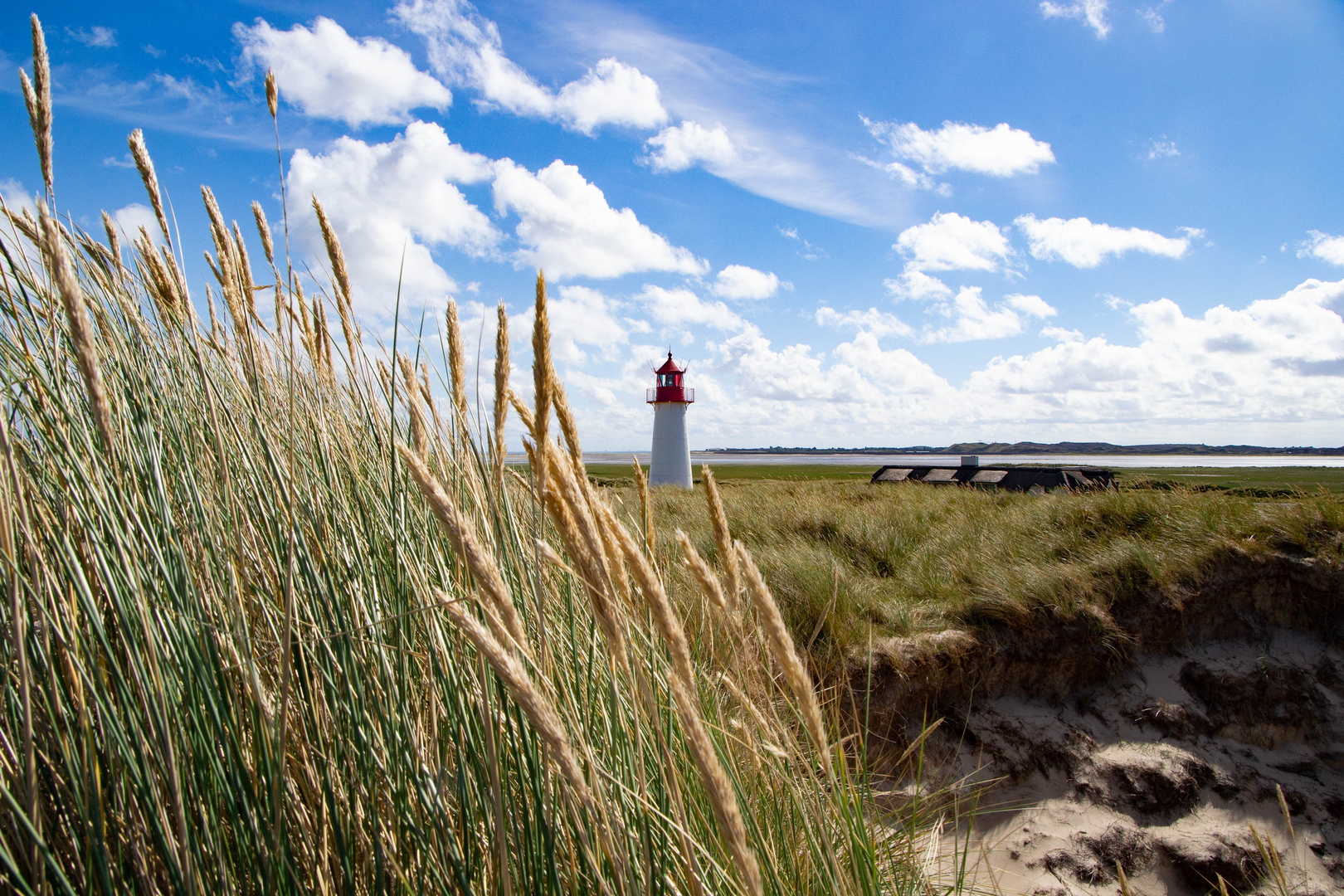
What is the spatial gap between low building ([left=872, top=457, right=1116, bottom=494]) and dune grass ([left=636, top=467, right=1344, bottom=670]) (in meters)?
3.31

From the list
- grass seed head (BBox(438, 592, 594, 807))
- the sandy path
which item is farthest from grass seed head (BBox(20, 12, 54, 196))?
the sandy path

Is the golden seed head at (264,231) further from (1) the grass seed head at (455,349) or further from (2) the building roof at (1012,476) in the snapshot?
(2) the building roof at (1012,476)

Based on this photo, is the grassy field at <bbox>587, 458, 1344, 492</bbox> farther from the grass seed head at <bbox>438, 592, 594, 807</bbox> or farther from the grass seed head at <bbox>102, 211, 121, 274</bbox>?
the grass seed head at <bbox>102, 211, 121, 274</bbox>

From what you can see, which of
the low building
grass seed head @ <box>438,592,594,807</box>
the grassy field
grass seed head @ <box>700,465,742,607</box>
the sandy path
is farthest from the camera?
the low building

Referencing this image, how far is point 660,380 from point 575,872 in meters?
23.0

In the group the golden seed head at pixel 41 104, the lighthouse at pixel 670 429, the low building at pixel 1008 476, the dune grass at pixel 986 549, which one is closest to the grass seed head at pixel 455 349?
the golden seed head at pixel 41 104

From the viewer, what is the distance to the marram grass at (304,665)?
2.71 ft

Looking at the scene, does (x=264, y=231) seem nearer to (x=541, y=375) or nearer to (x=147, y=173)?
(x=147, y=173)

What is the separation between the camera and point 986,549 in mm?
5523

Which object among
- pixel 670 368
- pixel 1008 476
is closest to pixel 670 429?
pixel 670 368

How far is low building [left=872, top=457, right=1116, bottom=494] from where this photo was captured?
1092 centimetres

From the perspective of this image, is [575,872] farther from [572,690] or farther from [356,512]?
[356,512]

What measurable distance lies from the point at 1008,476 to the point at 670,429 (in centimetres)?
1284

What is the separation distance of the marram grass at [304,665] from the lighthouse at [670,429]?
71.9 ft
